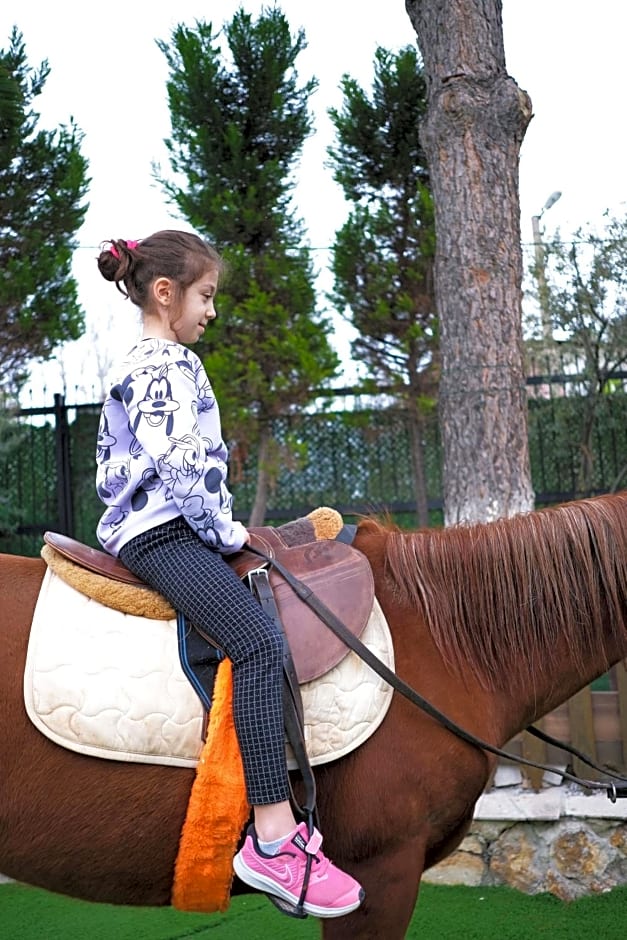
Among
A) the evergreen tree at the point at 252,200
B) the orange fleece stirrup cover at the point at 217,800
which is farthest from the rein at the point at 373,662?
the evergreen tree at the point at 252,200

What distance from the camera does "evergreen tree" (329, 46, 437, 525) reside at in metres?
7.09

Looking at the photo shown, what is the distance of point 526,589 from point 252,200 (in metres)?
5.62

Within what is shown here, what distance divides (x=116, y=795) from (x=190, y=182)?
20.4 ft

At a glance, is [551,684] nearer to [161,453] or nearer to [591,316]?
Result: [161,453]

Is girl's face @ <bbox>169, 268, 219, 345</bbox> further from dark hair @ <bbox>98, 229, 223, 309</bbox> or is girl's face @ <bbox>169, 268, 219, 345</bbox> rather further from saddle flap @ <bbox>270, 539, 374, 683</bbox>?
saddle flap @ <bbox>270, 539, 374, 683</bbox>

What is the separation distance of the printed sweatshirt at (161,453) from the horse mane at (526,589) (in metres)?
0.52

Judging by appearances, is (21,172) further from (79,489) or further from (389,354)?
(389,354)

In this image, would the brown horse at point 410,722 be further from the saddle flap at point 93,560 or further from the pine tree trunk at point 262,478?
the pine tree trunk at point 262,478

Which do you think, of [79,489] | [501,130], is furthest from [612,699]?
[79,489]

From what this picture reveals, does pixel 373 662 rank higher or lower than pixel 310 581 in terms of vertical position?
lower

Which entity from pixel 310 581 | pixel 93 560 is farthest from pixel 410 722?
pixel 93 560

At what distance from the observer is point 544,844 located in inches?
136

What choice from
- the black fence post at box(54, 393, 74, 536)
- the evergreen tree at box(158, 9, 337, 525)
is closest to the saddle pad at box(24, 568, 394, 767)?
the evergreen tree at box(158, 9, 337, 525)

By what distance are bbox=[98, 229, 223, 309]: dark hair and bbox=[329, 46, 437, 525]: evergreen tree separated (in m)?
5.00
